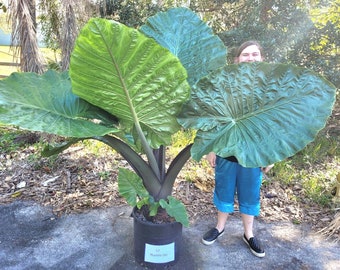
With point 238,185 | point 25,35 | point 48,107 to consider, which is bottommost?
point 238,185

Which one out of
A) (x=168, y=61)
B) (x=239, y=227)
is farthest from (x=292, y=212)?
(x=168, y=61)

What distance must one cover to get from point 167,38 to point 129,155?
0.79m

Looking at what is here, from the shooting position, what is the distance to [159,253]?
1.86 meters

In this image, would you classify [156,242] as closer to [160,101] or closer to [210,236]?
[210,236]

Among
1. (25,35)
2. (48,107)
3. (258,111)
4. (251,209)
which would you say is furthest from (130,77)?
(25,35)

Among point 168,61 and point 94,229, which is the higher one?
point 168,61

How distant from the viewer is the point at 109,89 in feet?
4.62

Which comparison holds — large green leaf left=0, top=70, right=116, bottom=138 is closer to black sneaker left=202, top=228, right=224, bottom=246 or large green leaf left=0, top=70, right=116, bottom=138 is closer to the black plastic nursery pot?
the black plastic nursery pot

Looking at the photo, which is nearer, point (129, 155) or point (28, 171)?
point (129, 155)

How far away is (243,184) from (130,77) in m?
1.13

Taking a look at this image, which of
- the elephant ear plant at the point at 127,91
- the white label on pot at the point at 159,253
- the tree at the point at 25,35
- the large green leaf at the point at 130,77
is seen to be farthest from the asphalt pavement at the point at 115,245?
the tree at the point at 25,35

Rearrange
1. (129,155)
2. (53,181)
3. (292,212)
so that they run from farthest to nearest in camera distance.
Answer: (53,181) < (292,212) < (129,155)

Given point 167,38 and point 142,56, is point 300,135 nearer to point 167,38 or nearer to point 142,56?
point 142,56

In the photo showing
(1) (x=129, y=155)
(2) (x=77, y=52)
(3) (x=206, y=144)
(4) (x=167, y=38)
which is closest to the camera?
(2) (x=77, y=52)
